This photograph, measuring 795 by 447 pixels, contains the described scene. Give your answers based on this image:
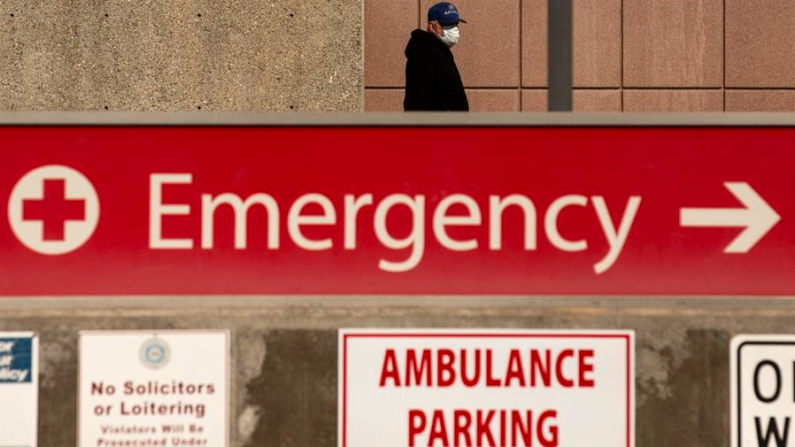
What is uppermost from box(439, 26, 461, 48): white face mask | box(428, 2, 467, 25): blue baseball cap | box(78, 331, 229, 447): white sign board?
box(428, 2, 467, 25): blue baseball cap

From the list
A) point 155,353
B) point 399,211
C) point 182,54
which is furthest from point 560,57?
point 182,54

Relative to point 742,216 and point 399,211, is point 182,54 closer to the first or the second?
point 399,211

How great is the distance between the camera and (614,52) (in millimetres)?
10812

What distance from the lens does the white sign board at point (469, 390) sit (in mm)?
3580

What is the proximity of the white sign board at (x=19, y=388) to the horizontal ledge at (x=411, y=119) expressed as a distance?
0.72 meters

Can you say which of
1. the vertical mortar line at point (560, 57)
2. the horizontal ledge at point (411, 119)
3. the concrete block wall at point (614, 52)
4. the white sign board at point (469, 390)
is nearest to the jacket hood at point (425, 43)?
the vertical mortar line at point (560, 57)

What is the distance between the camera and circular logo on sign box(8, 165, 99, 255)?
11.8 feet

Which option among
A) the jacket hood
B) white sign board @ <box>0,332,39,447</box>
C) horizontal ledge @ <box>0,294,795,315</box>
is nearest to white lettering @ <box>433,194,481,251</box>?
horizontal ledge @ <box>0,294,795,315</box>

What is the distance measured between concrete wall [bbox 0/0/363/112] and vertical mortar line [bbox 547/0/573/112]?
18.1 feet

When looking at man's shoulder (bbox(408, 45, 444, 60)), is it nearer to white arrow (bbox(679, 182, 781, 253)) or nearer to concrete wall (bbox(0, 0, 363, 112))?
concrete wall (bbox(0, 0, 363, 112))

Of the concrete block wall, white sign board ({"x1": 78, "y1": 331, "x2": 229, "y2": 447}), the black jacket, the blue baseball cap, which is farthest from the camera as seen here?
the concrete block wall

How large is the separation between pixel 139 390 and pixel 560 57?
2443 mm

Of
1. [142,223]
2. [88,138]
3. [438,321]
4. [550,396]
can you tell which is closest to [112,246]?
[142,223]

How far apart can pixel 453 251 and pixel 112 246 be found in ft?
3.67
